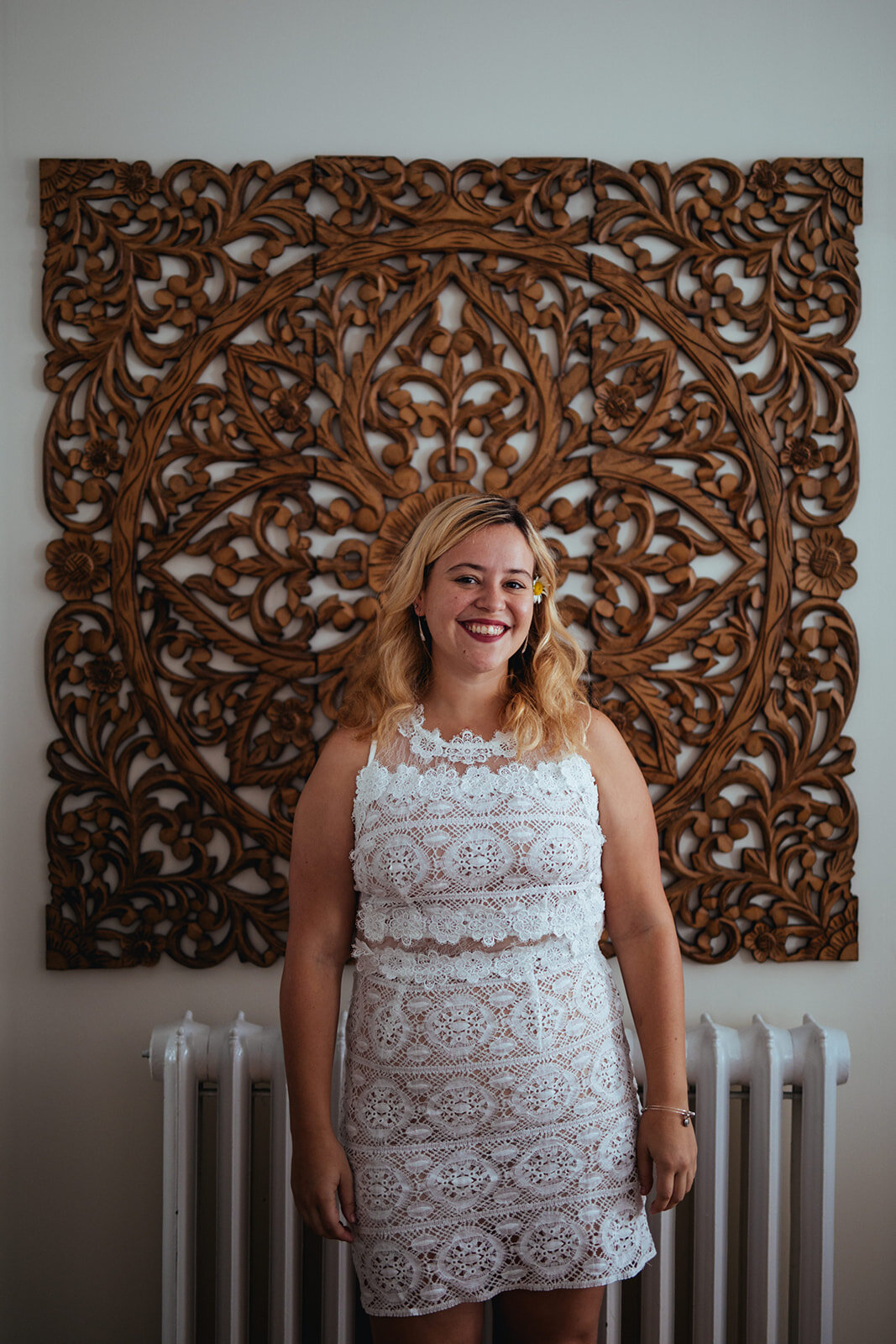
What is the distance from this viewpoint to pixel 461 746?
1095mm

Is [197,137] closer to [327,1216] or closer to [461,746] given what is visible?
[461,746]

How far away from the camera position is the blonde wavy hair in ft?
3.61

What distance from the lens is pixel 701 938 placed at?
154 centimetres

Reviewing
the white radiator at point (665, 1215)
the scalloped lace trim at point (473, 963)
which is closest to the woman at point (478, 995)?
the scalloped lace trim at point (473, 963)

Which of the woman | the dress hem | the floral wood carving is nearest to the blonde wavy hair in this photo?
the woman

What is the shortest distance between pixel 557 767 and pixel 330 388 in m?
0.80

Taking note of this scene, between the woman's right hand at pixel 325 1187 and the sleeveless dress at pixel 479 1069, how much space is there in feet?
0.05

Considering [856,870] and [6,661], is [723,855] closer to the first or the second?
[856,870]

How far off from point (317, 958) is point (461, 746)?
0.31 m

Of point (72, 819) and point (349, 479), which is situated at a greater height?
point (349, 479)

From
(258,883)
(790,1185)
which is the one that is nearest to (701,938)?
(790,1185)

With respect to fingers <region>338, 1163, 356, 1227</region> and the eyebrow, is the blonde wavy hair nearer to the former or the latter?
the eyebrow

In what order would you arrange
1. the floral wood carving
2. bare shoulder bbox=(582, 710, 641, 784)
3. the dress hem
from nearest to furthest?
the dress hem, bare shoulder bbox=(582, 710, 641, 784), the floral wood carving

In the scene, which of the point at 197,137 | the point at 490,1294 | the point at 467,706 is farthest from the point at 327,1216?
the point at 197,137
